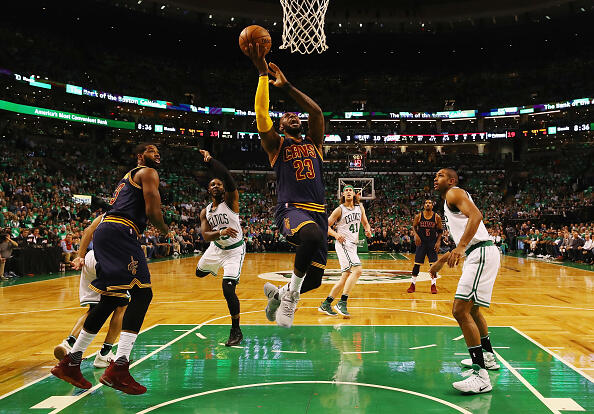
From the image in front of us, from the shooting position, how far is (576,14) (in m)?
39.8

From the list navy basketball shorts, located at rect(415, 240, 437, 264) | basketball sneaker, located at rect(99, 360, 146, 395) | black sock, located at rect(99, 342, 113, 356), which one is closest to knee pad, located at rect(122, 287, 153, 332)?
basketball sneaker, located at rect(99, 360, 146, 395)

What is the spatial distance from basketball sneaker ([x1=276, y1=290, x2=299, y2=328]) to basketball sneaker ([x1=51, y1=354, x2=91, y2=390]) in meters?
1.84

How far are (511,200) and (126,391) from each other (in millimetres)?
42973

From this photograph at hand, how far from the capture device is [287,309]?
16.1ft

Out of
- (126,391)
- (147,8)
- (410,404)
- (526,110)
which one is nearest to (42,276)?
(126,391)

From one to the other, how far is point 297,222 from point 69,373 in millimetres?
2482

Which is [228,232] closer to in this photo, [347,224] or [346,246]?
[346,246]

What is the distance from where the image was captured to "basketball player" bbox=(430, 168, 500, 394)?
4844 mm

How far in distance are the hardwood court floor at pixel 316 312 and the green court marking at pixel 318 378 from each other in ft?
1.95

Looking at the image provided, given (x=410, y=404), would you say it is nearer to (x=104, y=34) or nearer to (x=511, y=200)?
(x=511, y=200)

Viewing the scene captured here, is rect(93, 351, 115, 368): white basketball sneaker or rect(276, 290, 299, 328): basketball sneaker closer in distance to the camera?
rect(276, 290, 299, 328): basketball sneaker

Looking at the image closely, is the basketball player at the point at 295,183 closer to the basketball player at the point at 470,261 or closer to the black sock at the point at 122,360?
the basketball player at the point at 470,261

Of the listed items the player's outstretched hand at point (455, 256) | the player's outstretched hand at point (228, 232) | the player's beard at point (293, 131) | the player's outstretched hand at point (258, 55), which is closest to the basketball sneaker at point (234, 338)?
the player's outstretched hand at point (228, 232)

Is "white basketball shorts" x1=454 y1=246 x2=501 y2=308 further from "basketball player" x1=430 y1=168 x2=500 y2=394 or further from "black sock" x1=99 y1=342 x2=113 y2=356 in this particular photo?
"black sock" x1=99 y1=342 x2=113 y2=356
